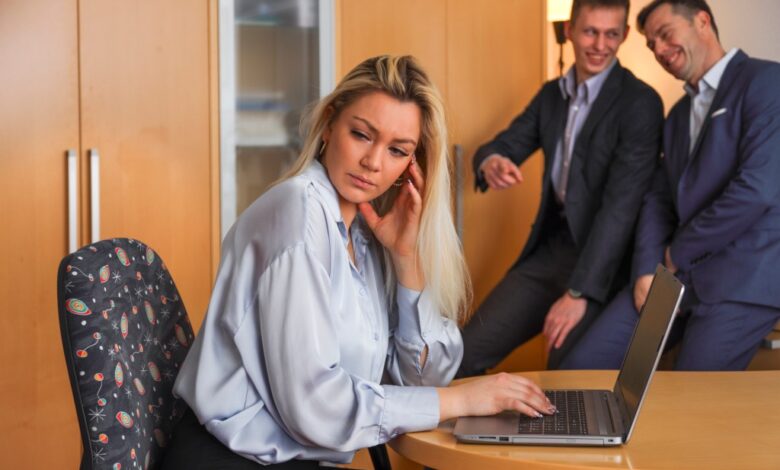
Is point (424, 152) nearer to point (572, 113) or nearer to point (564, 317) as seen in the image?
point (564, 317)

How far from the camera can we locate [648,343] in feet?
5.27

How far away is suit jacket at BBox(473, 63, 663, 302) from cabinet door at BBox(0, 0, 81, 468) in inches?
61.4

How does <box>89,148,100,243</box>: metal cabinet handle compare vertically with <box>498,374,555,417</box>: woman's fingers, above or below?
above

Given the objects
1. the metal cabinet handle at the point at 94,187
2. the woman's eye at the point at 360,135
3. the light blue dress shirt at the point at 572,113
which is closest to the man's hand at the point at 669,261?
the light blue dress shirt at the point at 572,113

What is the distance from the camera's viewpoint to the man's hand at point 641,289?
112 inches

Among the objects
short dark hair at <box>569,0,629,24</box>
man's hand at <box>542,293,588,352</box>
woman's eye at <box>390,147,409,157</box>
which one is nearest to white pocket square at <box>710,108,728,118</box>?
short dark hair at <box>569,0,629,24</box>

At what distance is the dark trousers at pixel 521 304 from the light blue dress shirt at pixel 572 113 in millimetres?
Answer: 162

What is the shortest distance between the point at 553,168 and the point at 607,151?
21 cm

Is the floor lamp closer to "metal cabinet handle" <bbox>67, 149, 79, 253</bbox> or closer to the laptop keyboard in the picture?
"metal cabinet handle" <bbox>67, 149, 79, 253</bbox>

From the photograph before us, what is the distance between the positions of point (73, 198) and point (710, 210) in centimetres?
190

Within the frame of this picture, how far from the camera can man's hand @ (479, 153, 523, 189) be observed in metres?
3.24

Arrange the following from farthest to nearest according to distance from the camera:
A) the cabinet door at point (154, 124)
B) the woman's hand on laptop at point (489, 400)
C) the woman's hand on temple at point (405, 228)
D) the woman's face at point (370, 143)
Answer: the cabinet door at point (154, 124), the woman's hand on temple at point (405, 228), the woman's face at point (370, 143), the woman's hand on laptop at point (489, 400)

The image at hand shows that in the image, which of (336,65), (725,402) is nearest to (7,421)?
(336,65)

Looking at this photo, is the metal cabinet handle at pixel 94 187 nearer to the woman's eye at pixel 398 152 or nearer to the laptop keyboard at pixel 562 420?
the woman's eye at pixel 398 152
